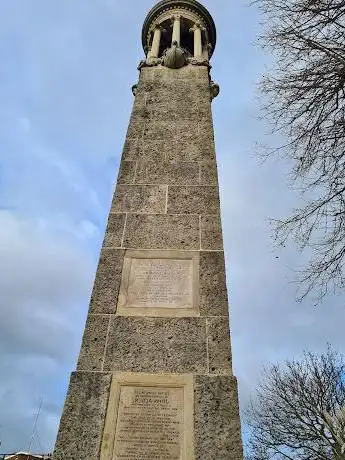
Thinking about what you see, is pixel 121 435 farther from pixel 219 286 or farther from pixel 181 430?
pixel 219 286

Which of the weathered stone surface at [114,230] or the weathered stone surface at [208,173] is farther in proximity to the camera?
the weathered stone surface at [208,173]

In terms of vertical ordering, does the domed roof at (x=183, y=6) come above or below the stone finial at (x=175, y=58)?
above

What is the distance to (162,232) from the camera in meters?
5.86

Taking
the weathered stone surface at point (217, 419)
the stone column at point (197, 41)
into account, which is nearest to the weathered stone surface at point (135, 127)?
the stone column at point (197, 41)

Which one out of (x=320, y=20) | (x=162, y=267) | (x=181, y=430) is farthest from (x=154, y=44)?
(x=181, y=430)

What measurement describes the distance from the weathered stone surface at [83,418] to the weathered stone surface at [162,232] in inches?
77.7

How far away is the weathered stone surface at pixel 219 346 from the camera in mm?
4516

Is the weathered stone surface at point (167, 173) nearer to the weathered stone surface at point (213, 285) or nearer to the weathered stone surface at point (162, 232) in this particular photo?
the weathered stone surface at point (162, 232)

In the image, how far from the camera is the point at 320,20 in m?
5.21

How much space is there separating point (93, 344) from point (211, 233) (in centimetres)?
227

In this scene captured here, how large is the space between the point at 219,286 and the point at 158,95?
4.64 m

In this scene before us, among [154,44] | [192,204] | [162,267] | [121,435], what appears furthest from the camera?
[154,44]

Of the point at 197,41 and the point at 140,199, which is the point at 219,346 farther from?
the point at 197,41

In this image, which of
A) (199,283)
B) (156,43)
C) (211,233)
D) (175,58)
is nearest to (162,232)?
(211,233)
